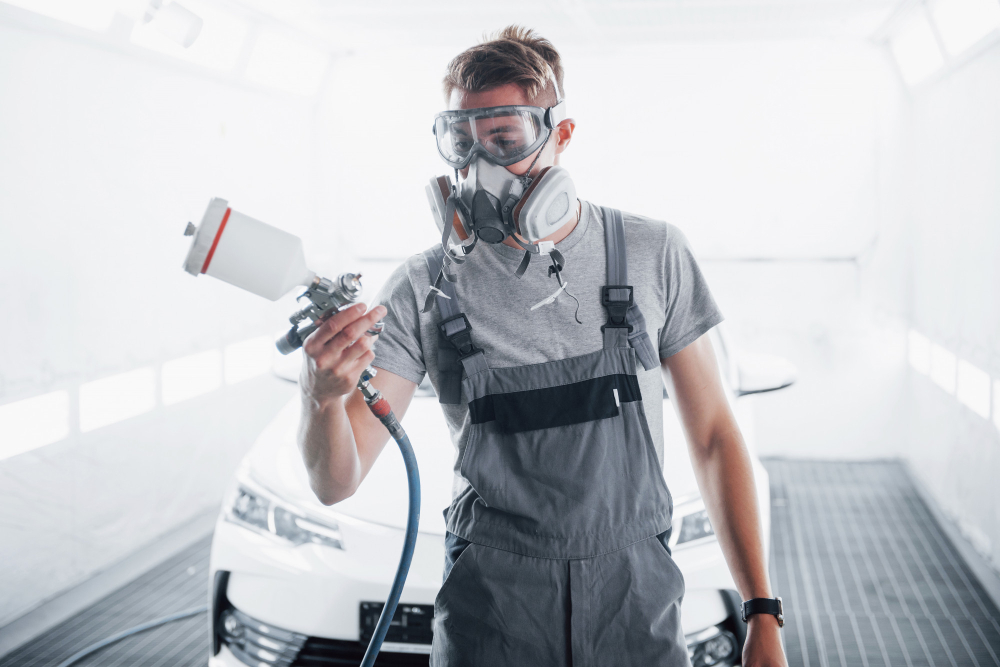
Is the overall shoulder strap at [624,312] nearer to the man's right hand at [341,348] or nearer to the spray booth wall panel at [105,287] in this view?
the man's right hand at [341,348]

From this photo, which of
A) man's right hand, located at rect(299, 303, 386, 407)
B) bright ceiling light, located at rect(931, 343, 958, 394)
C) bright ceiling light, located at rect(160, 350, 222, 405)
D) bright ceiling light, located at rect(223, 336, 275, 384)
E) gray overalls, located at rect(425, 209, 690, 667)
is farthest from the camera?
bright ceiling light, located at rect(223, 336, 275, 384)

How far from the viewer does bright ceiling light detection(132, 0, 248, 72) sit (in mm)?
4023

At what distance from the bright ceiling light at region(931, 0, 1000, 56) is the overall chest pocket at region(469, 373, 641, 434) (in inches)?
138

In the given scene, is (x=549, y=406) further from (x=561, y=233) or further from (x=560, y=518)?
(x=561, y=233)

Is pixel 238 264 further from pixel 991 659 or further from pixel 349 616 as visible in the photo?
pixel 991 659

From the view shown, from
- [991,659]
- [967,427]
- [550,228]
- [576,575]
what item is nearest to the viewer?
[576,575]

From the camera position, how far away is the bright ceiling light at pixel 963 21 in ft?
12.4

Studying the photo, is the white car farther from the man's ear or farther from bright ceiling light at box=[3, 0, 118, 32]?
bright ceiling light at box=[3, 0, 118, 32]

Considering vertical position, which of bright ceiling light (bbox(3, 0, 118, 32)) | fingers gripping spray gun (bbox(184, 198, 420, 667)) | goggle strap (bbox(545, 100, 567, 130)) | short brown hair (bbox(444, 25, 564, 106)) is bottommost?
fingers gripping spray gun (bbox(184, 198, 420, 667))

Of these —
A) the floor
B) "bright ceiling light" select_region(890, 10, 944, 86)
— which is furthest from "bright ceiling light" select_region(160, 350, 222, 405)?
"bright ceiling light" select_region(890, 10, 944, 86)

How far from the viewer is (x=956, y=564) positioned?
158 inches

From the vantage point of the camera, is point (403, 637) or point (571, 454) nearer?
point (571, 454)

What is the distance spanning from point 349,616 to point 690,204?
4.52 m

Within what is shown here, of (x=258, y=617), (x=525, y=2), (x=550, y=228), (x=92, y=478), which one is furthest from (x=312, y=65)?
(x=550, y=228)
